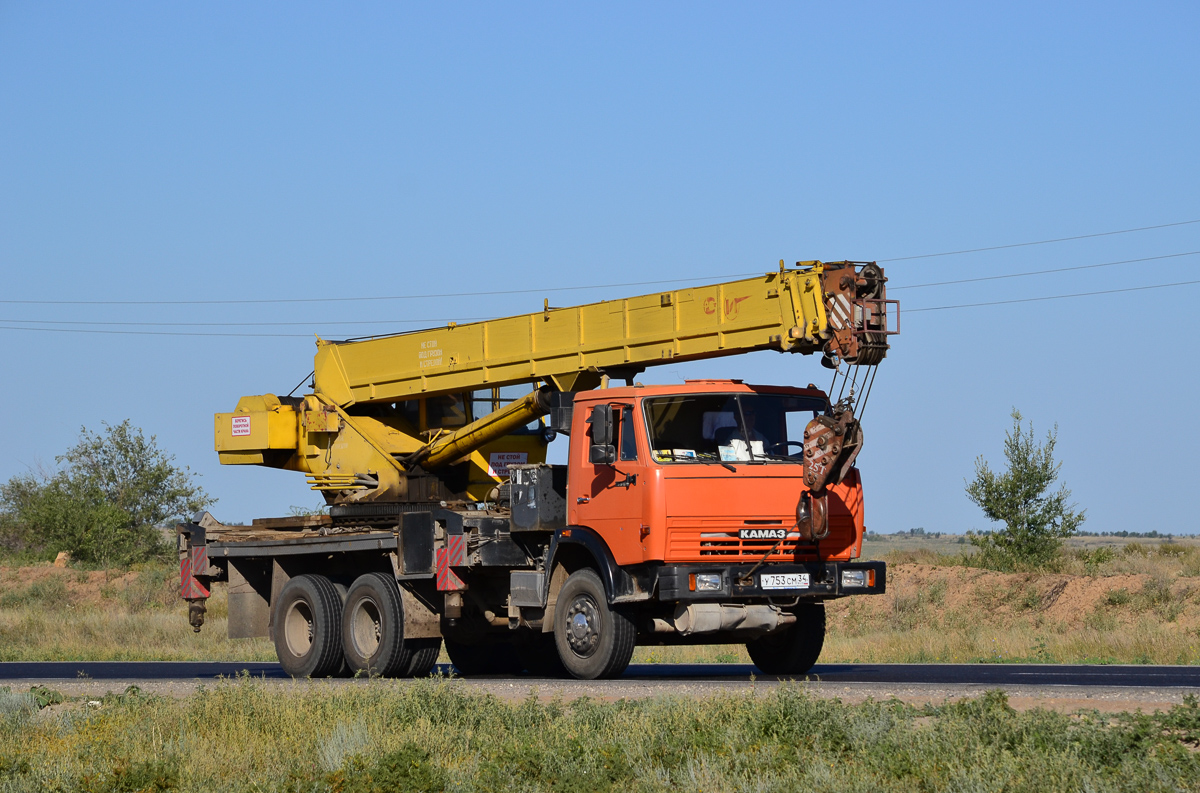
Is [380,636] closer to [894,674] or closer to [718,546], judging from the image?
[718,546]

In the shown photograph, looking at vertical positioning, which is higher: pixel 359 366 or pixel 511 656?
pixel 359 366

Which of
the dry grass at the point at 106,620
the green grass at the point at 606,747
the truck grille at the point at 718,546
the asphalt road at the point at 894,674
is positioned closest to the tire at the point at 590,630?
the asphalt road at the point at 894,674

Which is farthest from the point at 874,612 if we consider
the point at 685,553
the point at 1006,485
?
the point at 685,553

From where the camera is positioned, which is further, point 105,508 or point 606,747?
point 105,508

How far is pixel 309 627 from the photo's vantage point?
61.4 ft

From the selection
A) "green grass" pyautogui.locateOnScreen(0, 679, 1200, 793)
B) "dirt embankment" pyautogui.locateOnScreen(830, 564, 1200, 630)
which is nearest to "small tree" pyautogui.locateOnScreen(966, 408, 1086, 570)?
"dirt embankment" pyautogui.locateOnScreen(830, 564, 1200, 630)

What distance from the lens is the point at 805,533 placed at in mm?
14125

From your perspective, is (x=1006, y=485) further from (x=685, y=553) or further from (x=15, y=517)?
(x=15, y=517)

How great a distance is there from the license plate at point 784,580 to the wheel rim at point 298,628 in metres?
7.21

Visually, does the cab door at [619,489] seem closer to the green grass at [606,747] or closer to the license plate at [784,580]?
the license plate at [784,580]

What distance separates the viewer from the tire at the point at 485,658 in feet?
62.7

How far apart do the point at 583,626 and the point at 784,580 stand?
221 cm

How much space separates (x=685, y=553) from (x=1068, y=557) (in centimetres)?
2705

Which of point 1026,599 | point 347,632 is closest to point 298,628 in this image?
point 347,632
